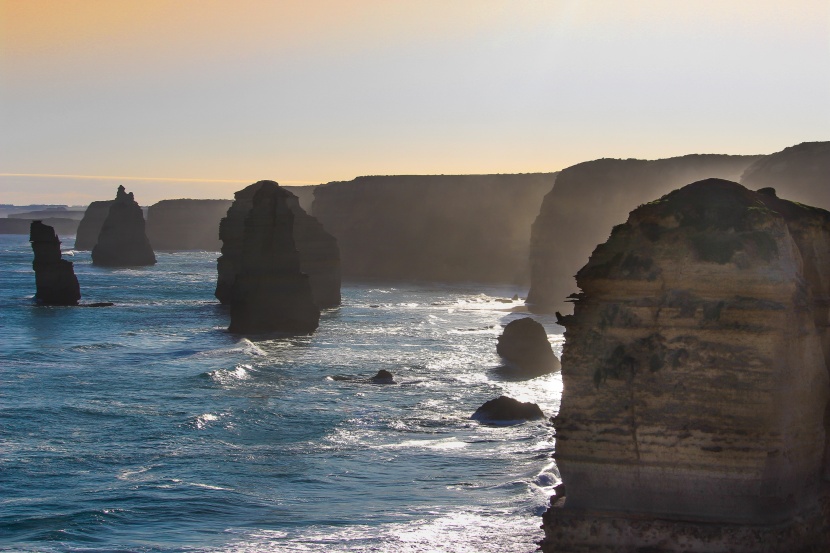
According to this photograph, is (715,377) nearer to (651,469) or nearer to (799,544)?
(651,469)

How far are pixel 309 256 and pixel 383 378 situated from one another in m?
35.6

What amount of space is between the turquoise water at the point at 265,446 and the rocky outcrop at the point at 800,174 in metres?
12.9

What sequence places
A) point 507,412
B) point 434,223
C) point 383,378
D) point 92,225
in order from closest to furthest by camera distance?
point 507,412, point 383,378, point 434,223, point 92,225

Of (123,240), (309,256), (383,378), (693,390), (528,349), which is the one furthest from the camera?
(123,240)

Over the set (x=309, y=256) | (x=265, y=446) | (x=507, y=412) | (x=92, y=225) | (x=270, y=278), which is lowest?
(x=265, y=446)

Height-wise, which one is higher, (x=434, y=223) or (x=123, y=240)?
(x=434, y=223)

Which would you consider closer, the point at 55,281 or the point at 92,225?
the point at 55,281

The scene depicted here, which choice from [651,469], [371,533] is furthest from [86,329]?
[651,469]

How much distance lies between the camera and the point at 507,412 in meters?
31.1

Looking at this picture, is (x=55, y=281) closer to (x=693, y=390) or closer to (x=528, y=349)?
(x=528, y=349)

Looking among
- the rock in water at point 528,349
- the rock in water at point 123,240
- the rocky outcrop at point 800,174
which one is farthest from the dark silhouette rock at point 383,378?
the rock in water at point 123,240

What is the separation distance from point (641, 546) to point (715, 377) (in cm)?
230

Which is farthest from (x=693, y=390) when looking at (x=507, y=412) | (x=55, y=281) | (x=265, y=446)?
(x=55, y=281)

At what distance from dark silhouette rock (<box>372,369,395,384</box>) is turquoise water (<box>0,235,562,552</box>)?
424mm
